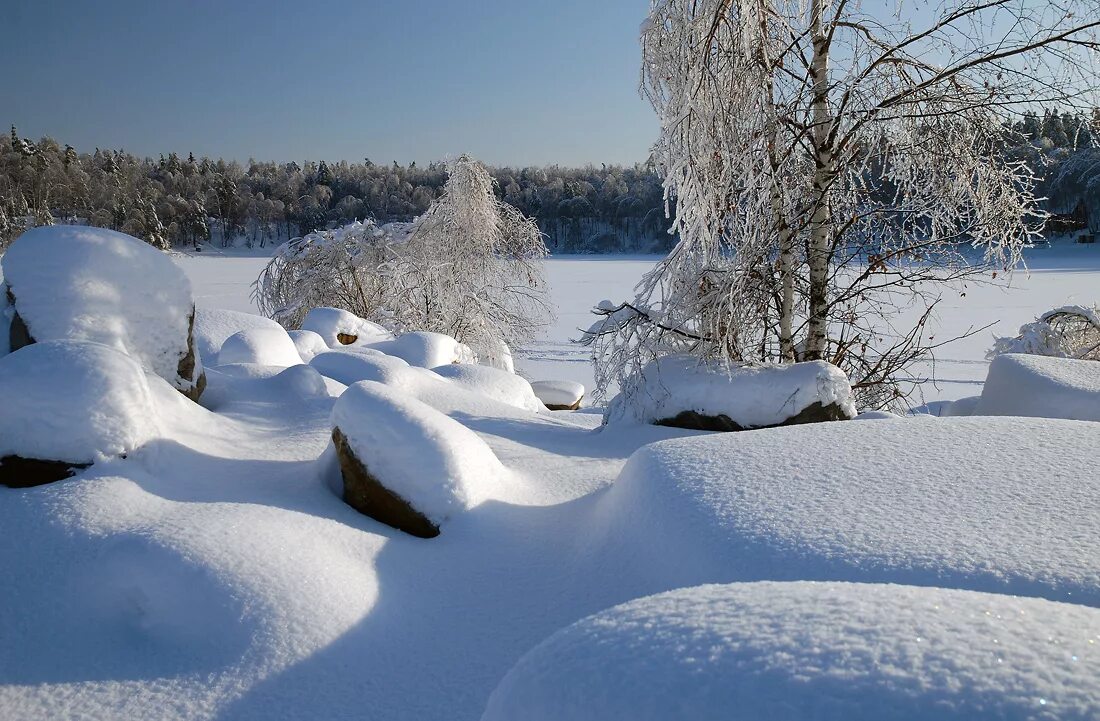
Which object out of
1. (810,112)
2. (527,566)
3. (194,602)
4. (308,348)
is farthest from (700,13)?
(308,348)

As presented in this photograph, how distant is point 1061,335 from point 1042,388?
4430 mm

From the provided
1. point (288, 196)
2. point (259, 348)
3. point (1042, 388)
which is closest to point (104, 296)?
point (259, 348)

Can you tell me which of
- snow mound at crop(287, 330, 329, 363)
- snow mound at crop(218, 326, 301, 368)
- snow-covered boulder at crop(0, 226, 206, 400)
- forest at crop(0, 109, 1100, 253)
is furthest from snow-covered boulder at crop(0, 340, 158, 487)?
forest at crop(0, 109, 1100, 253)

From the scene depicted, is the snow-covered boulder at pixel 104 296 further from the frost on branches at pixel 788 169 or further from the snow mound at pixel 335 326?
the snow mound at pixel 335 326

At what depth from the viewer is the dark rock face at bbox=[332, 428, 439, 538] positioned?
9.90 ft

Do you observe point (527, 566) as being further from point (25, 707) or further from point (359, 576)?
point (25, 707)

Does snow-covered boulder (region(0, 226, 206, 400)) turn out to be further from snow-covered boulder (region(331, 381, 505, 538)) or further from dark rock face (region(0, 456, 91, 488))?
snow-covered boulder (region(331, 381, 505, 538))

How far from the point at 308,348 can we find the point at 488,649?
684 cm

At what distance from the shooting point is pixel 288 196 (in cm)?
6025

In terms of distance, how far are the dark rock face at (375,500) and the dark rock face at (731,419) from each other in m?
2.39

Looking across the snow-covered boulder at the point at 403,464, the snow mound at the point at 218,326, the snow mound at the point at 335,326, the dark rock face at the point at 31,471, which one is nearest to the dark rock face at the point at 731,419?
the snow-covered boulder at the point at 403,464

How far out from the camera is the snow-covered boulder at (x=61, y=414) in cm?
280

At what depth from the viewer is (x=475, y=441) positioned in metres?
3.35

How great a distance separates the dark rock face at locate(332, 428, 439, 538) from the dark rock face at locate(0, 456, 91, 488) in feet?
3.54
